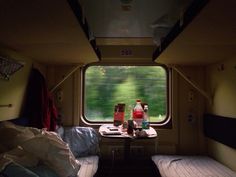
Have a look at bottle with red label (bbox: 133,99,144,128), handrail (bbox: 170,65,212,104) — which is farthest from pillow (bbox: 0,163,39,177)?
handrail (bbox: 170,65,212,104)

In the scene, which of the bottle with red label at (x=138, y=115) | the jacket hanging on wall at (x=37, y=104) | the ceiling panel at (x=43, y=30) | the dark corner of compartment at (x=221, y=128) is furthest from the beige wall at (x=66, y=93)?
the dark corner of compartment at (x=221, y=128)

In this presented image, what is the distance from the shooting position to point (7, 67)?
8.89ft

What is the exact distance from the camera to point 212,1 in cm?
147

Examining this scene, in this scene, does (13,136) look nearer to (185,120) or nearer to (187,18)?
(187,18)

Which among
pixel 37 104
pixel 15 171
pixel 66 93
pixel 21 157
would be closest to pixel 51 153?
pixel 21 157

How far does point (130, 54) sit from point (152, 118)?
40.2 inches

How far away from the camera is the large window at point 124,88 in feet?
14.0

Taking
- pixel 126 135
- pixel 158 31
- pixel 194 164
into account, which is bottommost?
pixel 194 164

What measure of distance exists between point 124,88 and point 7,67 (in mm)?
1975

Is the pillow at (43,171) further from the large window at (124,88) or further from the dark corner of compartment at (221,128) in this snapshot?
the large window at (124,88)

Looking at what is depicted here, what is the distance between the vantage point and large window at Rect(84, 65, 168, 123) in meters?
4.27

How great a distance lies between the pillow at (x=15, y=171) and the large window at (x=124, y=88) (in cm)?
256

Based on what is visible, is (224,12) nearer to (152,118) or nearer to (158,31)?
(158,31)

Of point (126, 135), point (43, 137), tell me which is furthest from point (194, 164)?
Result: point (43, 137)
